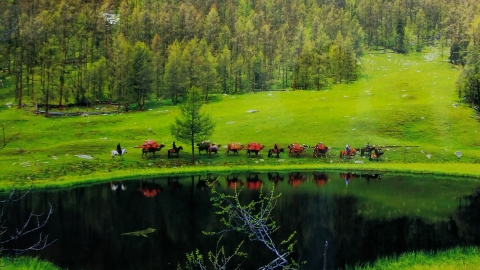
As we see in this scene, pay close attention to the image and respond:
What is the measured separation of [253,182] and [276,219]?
647 inches

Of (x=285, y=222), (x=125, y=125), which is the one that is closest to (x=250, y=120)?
(x=125, y=125)

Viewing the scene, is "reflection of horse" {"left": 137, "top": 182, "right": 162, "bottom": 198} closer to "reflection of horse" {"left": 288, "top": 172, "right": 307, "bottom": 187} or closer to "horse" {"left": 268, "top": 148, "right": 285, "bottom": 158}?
"reflection of horse" {"left": 288, "top": 172, "right": 307, "bottom": 187}

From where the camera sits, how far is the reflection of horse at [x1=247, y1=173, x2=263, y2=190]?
40516 millimetres

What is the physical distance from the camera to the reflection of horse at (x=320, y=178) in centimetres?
4275

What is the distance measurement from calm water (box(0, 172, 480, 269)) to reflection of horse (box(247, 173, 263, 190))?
539 millimetres

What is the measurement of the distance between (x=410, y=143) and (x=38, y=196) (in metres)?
54.2

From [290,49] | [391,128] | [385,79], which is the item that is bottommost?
[391,128]

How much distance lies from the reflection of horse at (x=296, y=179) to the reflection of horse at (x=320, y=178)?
1375 millimetres

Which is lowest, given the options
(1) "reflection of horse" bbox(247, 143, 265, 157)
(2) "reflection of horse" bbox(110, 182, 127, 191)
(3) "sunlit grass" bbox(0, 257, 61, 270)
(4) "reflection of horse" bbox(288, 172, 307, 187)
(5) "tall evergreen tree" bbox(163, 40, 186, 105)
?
(2) "reflection of horse" bbox(110, 182, 127, 191)

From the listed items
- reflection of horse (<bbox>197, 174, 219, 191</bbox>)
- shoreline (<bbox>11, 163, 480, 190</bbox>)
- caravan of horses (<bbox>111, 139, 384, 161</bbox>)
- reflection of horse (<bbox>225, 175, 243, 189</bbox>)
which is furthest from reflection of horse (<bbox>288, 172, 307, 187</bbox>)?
caravan of horses (<bbox>111, 139, 384, 161</bbox>)

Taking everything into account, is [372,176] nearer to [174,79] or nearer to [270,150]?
[270,150]

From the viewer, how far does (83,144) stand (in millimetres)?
62094

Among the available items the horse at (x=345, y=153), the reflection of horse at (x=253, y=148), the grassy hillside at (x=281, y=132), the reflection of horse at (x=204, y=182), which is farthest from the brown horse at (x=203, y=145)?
the horse at (x=345, y=153)

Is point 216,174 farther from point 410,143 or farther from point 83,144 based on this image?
point 410,143
